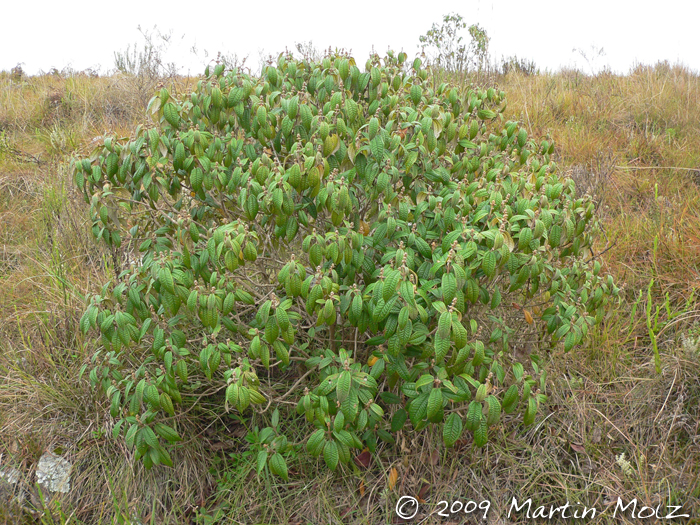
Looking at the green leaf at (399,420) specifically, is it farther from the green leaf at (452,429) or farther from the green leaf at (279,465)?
the green leaf at (279,465)

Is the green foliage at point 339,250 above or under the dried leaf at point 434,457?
above

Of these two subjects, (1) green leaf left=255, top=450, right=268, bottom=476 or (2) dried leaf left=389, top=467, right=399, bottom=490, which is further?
(2) dried leaf left=389, top=467, right=399, bottom=490

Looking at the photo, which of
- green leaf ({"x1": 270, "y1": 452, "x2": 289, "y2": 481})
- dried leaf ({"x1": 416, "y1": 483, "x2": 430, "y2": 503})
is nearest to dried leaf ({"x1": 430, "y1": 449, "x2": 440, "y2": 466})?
dried leaf ({"x1": 416, "y1": 483, "x2": 430, "y2": 503})

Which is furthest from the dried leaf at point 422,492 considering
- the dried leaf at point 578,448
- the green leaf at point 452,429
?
the dried leaf at point 578,448

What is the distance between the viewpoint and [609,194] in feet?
17.9

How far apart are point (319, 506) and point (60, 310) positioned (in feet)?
8.27

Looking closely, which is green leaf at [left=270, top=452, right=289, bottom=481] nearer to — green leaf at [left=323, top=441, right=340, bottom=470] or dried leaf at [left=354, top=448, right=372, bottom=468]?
green leaf at [left=323, top=441, right=340, bottom=470]

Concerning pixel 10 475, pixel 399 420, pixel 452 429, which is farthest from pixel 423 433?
pixel 10 475

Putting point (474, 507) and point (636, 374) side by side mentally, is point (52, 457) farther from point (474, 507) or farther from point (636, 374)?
point (636, 374)

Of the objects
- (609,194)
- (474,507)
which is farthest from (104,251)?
(609,194)

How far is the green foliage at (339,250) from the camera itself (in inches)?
102

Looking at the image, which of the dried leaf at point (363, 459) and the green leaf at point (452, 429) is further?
the dried leaf at point (363, 459)

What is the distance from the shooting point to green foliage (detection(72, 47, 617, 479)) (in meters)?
2.60

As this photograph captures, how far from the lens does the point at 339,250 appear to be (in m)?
2.67
